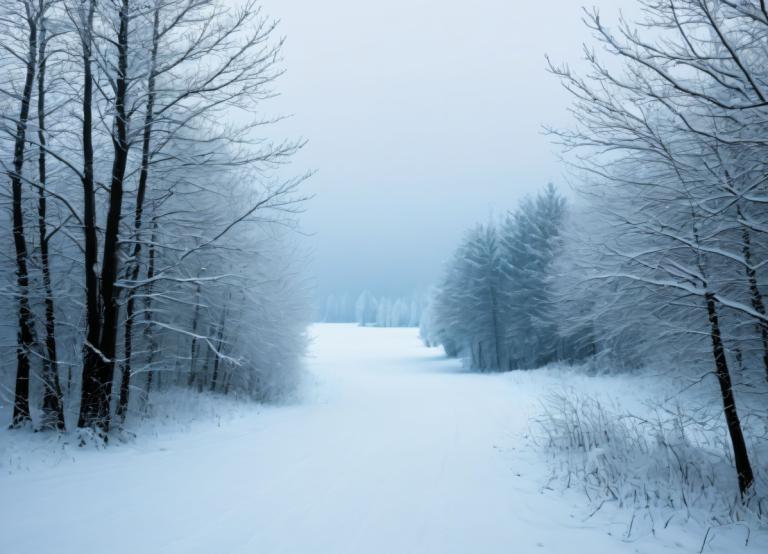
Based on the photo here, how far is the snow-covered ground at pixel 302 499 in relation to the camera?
375cm

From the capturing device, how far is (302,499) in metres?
4.79

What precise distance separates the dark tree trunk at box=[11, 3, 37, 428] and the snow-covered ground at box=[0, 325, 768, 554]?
0.98m

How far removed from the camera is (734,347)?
5.87 metres

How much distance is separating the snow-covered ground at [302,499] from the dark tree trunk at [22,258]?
98cm

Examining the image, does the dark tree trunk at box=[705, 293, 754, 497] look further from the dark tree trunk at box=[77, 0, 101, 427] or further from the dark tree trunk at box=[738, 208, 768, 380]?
Result: the dark tree trunk at box=[77, 0, 101, 427]

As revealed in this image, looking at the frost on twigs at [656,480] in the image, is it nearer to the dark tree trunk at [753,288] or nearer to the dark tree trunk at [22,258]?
the dark tree trunk at [753,288]

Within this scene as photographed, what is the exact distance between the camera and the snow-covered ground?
3.75m

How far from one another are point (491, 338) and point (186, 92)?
28205mm

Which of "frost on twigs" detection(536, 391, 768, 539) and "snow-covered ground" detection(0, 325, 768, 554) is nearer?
"snow-covered ground" detection(0, 325, 768, 554)

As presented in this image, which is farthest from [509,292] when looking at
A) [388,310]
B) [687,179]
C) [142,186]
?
[388,310]

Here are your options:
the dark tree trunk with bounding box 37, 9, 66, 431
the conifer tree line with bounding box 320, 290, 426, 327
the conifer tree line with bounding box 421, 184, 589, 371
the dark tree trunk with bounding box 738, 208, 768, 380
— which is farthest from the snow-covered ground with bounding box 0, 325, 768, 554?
the conifer tree line with bounding box 320, 290, 426, 327

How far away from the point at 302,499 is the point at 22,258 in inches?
277

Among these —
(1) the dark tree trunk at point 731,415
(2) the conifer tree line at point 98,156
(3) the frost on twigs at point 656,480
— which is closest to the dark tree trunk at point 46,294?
(2) the conifer tree line at point 98,156

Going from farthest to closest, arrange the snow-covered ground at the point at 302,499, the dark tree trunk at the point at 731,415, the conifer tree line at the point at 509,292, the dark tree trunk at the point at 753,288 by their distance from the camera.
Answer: the conifer tree line at the point at 509,292
the dark tree trunk at the point at 731,415
the dark tree trunk at the point at 753,288
the snow-covered ground at the point at 302,499
